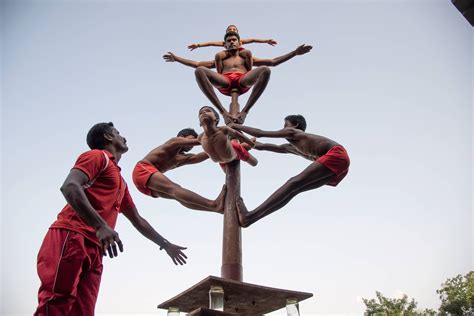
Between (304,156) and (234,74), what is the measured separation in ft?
5.01

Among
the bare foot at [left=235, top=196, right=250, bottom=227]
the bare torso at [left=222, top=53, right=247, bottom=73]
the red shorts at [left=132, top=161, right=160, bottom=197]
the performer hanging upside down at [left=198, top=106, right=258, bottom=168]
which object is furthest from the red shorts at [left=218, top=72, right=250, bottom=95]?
the bare foot at [left=235, top=196, right=250, bottom=227]

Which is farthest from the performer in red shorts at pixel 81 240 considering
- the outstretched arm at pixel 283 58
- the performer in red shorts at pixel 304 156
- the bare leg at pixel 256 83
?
the outstretched arm at pixel 283 58

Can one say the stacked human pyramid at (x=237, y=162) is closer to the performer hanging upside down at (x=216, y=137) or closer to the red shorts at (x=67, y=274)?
the performer hanging upside down at (x=216, y=137)

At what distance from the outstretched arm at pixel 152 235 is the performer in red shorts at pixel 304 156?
79cm

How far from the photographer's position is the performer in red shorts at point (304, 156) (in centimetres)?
505

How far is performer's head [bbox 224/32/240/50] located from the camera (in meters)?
6.38

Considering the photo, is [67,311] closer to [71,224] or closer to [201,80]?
[71,224]

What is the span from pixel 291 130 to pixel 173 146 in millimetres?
1645

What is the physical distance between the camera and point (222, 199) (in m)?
5.08

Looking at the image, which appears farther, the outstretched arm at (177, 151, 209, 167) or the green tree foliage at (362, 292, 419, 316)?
the green tree foliage at (362, 292, 419, 316)

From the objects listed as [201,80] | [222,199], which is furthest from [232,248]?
[201,80]

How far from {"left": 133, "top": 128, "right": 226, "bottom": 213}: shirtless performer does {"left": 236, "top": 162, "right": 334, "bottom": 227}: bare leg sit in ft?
1.16

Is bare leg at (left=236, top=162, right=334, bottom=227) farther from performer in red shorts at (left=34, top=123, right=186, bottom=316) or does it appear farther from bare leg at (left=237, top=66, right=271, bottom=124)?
performer in red shorts at (left=34, top=123, right=186, bottom=316)

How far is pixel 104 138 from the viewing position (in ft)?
13.1
